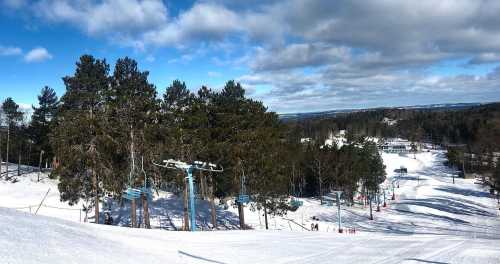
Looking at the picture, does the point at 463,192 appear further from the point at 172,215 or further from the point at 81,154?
the point at 81,154

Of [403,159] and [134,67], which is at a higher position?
[134,67]

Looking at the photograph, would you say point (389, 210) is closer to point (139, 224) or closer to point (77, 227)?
point (139, 224)

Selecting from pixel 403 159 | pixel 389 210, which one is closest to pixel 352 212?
pixel 389 210

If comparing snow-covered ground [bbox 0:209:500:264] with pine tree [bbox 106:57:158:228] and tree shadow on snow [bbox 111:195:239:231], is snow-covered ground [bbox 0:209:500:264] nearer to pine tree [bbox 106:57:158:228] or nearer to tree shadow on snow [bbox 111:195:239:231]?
pine tree [bbox 106:57:158:228]

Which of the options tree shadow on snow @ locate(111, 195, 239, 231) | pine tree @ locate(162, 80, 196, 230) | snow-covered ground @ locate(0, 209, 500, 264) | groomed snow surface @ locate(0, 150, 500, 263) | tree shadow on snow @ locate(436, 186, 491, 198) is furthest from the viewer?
tree shadow on snow @ locate(436, 186, 491, 198)

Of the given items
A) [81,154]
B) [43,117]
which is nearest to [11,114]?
[43,117]

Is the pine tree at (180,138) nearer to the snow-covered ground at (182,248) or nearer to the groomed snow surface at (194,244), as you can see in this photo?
the groomed snow surface at (194,244)

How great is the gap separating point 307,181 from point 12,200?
57.5 meters

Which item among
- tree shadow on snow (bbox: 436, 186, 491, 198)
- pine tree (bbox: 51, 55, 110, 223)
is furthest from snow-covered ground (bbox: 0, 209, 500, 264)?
tree shadow on snow (bbox: 436, 186, 491, 198)

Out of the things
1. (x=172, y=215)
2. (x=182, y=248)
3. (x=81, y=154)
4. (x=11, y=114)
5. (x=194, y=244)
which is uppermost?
(x=11, y=114)

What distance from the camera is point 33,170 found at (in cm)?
7288

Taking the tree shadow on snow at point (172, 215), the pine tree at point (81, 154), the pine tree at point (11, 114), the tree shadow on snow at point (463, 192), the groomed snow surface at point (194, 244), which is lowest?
the tree shadow on snow at point (463, 192)

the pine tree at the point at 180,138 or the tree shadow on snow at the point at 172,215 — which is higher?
the pine tree at the point at 180,138

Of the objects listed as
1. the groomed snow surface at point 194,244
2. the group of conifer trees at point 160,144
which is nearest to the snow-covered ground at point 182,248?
the groomed snow surface at point 194,244
